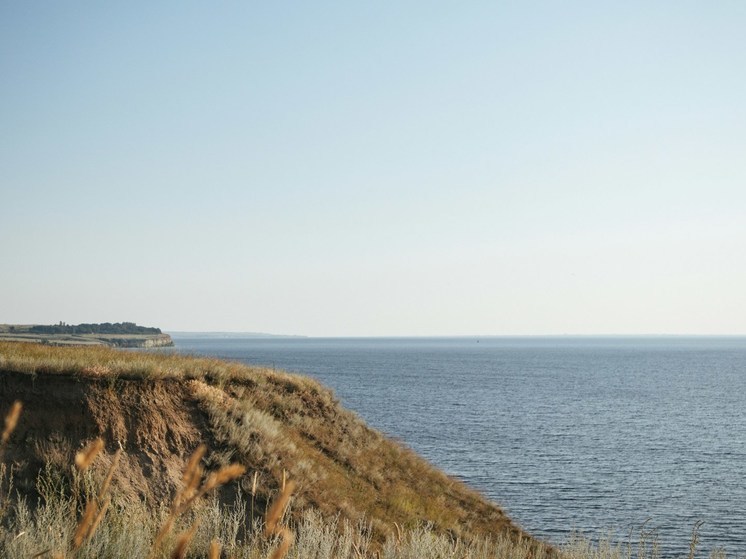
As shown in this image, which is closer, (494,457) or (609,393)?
(494,457)

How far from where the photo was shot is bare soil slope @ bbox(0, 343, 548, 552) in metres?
17.8

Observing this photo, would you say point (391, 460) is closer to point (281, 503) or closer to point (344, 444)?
point (344, 444)

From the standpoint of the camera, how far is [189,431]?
66.9 feet

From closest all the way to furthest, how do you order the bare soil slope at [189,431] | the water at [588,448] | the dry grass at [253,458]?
the dry grass at [253,458], the bare soil slope at [189,431], the water at [588,448]

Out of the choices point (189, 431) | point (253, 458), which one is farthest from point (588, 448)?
point (189, 431)

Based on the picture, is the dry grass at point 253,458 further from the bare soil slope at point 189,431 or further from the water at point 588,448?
the water at point 588,448

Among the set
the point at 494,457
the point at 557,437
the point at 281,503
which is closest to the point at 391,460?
the point at 494,457

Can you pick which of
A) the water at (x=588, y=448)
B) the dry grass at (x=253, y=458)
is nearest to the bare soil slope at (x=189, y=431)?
the dry grass at (x=253, y=458)

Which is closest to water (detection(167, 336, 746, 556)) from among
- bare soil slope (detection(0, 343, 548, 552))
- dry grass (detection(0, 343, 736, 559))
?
dry grass (detection(0, 343, 736, 559))

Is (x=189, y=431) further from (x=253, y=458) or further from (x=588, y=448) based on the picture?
(x=588, y=448)

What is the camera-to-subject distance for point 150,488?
17.7 meters

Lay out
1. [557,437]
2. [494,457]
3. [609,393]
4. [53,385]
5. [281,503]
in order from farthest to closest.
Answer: [609,393] < [557,437] < [494,457] < [53,385] < [281,503]

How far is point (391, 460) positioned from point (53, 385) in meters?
16.2

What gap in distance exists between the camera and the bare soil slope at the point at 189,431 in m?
17.8
